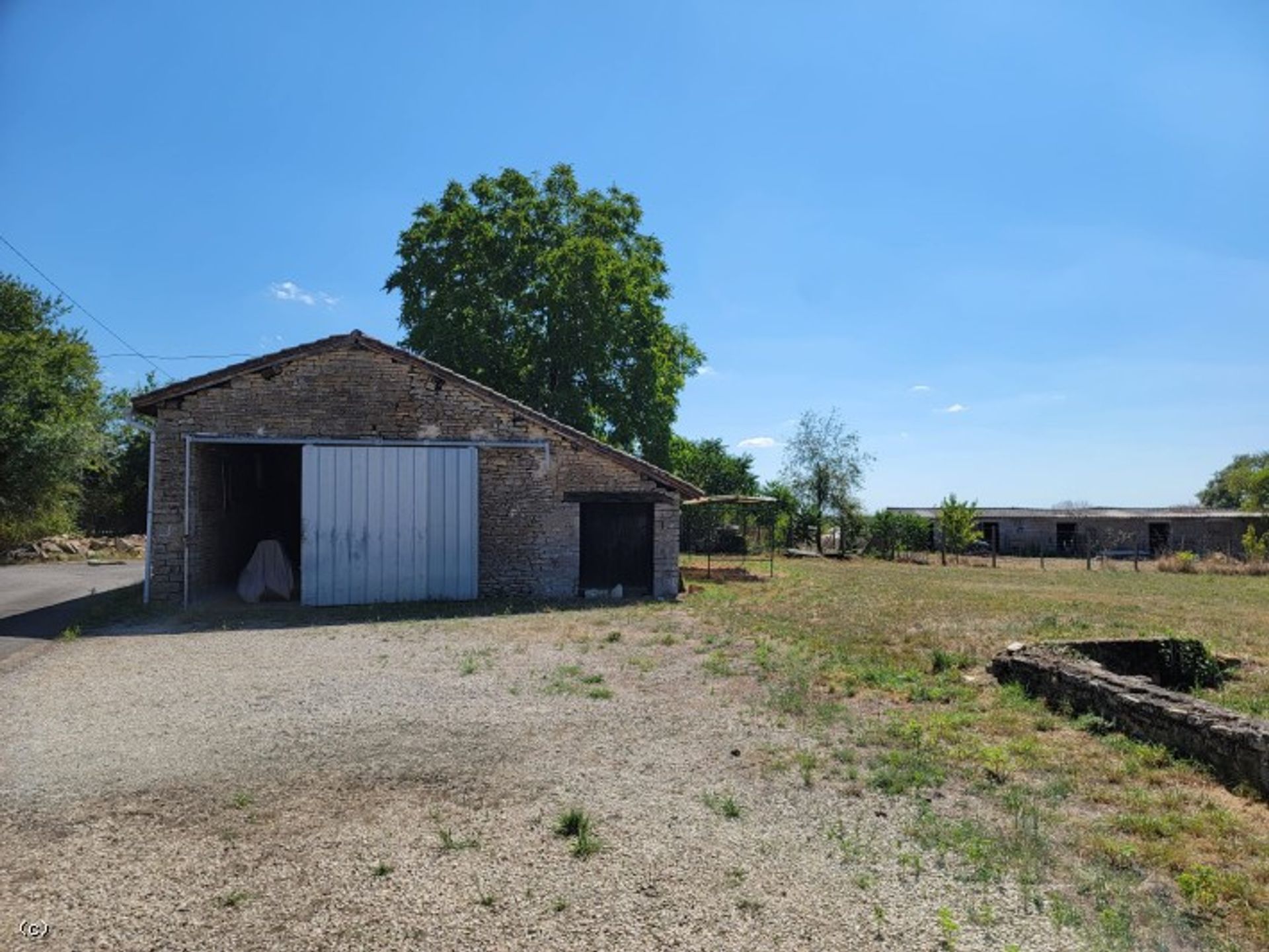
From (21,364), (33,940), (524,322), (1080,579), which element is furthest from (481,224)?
(33,940)

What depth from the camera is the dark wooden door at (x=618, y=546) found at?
55.3 feet

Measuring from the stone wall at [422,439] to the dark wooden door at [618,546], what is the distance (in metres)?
0.31

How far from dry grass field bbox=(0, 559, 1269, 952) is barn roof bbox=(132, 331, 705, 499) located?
621 centimetres

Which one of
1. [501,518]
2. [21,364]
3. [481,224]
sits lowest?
[501,518]

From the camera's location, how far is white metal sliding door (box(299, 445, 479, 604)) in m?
15.0

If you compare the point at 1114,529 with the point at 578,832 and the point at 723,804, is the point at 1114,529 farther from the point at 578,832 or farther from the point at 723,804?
the point at 578,832

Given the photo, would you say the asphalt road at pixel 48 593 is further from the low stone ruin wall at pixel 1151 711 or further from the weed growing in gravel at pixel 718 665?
the low stone ruin wall at pixel 1151 711

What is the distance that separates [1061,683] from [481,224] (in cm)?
2618

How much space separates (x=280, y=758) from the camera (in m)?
5.72

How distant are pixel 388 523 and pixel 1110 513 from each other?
141ft

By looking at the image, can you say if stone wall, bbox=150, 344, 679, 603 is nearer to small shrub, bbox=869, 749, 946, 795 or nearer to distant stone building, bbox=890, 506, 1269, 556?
small shrub, bbox=869, 749, 946, 795

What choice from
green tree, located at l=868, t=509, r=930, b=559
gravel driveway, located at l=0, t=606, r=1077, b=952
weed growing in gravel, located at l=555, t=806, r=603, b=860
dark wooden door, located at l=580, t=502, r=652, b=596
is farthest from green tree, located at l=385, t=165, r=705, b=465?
weed growing in gravel, located at l=555, t=806, r=603, b=860

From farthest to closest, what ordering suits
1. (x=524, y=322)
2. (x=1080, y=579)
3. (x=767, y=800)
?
1. (x=524, y=322)
2. (x=1080, y=579)
3. (x=767, y=800)

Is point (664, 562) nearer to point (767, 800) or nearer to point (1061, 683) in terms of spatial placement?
point (1061, 683)
